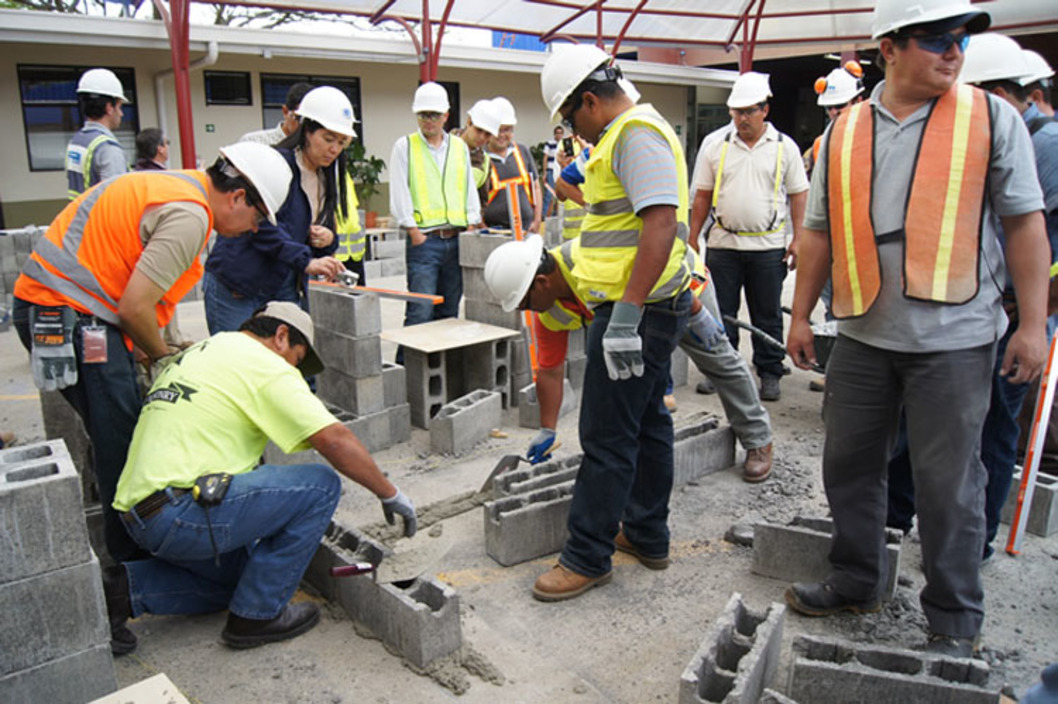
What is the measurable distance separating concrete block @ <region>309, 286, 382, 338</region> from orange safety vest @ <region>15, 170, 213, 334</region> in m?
1.89

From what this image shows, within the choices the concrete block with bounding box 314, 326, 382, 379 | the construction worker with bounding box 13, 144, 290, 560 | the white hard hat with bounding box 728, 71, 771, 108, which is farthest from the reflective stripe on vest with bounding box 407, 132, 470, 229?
the construction worker with bounding box 13, 144, 290, 560

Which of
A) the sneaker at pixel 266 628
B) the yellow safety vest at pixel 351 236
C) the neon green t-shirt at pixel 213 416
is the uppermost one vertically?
the yellow safety vest at pixel 351 236

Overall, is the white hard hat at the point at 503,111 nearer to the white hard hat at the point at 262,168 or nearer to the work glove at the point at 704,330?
the work glove at the point at 704,330

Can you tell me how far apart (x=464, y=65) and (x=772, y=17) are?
22.4ft

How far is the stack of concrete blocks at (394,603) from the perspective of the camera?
2869mm

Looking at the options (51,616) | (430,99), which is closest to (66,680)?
(51,616)

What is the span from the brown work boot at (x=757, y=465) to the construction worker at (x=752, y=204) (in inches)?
59.3

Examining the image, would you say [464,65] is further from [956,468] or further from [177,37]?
[956,468]

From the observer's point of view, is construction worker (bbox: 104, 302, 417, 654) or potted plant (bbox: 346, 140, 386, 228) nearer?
construction worker (bbox: 104, 302, 417, 654)

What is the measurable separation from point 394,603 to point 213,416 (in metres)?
0.91

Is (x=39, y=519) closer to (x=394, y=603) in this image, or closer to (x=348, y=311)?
(x=394, y=603)

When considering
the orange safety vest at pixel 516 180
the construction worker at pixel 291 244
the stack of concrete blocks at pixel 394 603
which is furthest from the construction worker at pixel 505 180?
the stack of concrete blocks at pixel 394 603

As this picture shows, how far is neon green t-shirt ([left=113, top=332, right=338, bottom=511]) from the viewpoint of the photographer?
2809 millimetres

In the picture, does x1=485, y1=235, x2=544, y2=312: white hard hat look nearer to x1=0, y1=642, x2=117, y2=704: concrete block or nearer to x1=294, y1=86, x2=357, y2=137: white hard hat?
x1=294, y1=86, x2=357, y2=137: white hard hat
